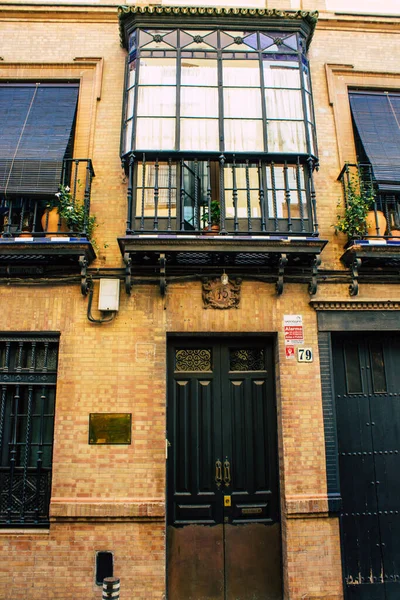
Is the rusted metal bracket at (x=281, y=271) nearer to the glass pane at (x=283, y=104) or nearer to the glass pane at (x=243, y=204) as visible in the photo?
the glass pane at (x=243, y=204)

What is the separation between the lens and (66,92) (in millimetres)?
7086

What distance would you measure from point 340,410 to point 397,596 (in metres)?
2.57

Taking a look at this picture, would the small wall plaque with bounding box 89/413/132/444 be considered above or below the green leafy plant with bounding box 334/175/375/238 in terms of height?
below

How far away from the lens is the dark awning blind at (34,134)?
620cm

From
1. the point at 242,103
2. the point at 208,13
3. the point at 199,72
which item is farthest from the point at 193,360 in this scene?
the point at 208,13

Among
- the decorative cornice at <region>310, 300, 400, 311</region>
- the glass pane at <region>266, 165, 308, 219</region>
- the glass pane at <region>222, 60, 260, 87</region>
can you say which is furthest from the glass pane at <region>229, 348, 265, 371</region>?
the glass pane at <region>222, 60, 260, 87</region>

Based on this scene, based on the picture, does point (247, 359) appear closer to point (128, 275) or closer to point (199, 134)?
point (128, 275)

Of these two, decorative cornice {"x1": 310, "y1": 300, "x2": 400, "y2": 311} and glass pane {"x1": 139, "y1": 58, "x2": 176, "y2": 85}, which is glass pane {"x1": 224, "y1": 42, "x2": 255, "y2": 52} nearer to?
glass pane {"x1": 139, "y1": 58, "x2": 176, "y2": 85}

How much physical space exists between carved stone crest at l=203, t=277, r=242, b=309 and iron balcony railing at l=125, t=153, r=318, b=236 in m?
0.74

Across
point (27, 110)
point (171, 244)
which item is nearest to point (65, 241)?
point (171, 244)

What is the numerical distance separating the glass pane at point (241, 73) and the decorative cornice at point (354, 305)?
3.66m

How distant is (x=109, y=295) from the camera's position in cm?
598

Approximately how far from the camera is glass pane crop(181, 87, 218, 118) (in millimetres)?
6387

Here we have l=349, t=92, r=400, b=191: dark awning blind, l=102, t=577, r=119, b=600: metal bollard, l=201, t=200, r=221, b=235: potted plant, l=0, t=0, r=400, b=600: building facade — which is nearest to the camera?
l=102, t=577, r=119, b=600: metal bollard
